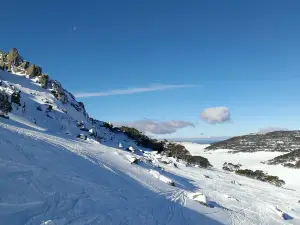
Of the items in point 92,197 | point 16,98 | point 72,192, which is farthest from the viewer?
point 16,98

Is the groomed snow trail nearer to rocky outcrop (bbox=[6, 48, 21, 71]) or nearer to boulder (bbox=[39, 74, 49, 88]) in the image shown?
boulder (bbox=[39, 74, 49, 88])

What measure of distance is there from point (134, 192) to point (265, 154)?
546 feet

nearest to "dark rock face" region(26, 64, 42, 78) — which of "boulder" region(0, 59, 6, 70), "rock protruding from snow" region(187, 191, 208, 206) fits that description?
"boulder" region(0, 59, 6, 70)

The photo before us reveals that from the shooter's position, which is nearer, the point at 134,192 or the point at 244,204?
the point at 134,192

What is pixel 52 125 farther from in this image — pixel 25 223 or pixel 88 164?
pixel 25 223

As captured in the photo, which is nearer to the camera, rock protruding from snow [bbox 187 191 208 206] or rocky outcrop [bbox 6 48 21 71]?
rock protruding from snow [bbox 187 191 208 206]

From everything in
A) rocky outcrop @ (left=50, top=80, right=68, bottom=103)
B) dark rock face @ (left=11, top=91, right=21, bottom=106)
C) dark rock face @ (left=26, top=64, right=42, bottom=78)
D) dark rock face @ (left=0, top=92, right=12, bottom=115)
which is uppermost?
dark rock face @ (left=26, top=64, right=42, bottom=78)

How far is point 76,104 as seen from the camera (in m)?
74.6

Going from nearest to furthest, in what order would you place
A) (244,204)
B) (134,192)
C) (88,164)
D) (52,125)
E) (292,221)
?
1. (134,192)
2. (88,164)
3. (292,221)
4. (244,204)
5. (52,125)

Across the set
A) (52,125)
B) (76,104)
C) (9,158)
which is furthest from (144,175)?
(76,104)

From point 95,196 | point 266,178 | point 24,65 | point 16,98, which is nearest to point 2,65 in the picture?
point 24,65

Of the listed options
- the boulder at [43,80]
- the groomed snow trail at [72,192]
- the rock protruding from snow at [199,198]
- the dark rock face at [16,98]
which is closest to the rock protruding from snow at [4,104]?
the dark rock face at [16,98]

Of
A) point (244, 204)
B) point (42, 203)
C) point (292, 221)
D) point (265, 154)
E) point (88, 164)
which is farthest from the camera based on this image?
point (265, 154)

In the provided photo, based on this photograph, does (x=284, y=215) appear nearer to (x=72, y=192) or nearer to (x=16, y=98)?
(x=72, y=192)
